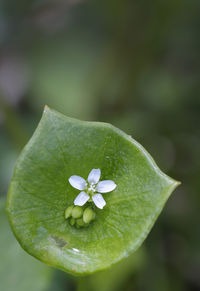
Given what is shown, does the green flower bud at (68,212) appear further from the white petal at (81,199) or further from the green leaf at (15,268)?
the green leaf at (15,268)

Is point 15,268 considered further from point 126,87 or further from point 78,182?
point 126,87

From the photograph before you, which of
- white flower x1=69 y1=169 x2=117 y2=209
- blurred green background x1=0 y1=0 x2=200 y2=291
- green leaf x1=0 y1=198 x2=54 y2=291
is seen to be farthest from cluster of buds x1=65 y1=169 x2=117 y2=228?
blurred green background x1=0 y1=0 x2=200 y2=291

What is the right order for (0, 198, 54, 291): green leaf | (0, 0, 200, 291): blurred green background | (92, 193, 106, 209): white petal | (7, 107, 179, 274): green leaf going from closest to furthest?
1. (7, 107, 179, 274): green leaf
2. (92, 193, 106, 209): white petal
3. (0, 198, 54, 291): green leaf
4. (0, 0, 200, 291): blurred green background

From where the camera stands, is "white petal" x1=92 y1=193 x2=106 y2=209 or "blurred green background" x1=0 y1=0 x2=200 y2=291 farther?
"blurred green background" x1=0 y1=0 x2=200 y2=291

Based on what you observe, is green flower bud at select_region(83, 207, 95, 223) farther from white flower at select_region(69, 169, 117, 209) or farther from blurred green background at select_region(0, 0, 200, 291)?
blurred green background at select_region(0, 0, 200, 291)

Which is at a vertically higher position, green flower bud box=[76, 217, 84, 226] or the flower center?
the flower center

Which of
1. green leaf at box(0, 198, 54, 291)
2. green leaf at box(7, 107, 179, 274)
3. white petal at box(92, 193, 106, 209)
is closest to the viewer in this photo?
green leaf at box(7, 107, 179, 274)
